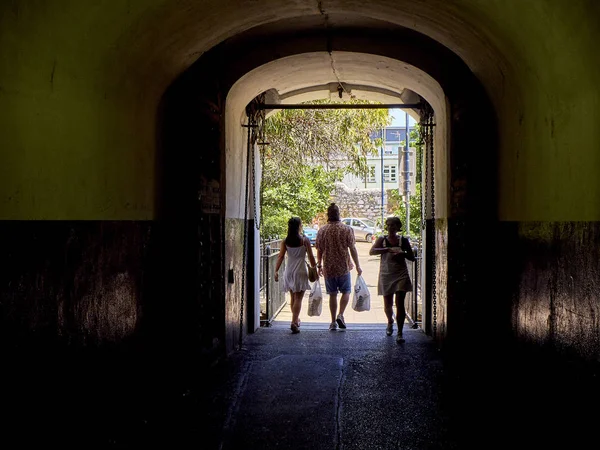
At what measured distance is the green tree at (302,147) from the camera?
12.6 m

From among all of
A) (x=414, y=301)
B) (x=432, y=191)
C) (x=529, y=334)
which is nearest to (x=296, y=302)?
(x=414, y=301)

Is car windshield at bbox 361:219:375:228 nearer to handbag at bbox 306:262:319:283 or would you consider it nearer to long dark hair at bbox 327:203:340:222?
long dark hair at bbox 327:203:340:222

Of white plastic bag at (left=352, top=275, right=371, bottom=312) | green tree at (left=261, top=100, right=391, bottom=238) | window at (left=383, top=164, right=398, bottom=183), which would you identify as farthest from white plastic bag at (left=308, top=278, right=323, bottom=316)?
window at (left=383, top=164, right=398, bottom=183)

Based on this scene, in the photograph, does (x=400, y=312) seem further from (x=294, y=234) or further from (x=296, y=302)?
(x=294, y=234)

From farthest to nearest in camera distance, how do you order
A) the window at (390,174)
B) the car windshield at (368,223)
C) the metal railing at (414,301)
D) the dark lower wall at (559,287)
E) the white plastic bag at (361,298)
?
the window at (390,174), the car windshield at (368,223), the metal railing at (414,301), the white plastic bag at (361,298), the dark lower wall at (559,287)

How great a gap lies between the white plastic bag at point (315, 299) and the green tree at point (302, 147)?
4.36 meters

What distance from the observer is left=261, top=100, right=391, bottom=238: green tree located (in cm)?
1264

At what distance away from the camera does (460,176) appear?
18.9ft

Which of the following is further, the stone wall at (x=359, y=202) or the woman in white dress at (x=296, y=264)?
the stone wall at (x=359, y=202)

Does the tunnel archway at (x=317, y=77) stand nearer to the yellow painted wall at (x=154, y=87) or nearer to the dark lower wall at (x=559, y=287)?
the yellow painted wall at (x=154, y=87)

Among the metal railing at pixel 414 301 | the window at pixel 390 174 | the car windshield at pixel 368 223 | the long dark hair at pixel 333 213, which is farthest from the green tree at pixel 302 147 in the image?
the window at pixel 390 174

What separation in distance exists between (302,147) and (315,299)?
6294 mm

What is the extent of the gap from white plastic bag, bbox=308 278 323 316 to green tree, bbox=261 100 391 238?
4.36 meters

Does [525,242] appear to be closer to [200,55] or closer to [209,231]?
[209,231]
